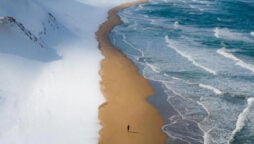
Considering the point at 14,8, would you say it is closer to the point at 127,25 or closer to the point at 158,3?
the point at 127,25

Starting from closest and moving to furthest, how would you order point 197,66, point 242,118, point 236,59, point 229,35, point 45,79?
point 242,118, point 45,79, point 197,66, point 236,59, point 229,35

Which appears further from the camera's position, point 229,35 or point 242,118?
point 229,35

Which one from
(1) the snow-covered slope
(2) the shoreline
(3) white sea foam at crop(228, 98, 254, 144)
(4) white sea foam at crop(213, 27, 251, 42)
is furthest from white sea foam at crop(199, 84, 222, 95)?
(4) white sea foam at crop(213, 27, 251, 42)

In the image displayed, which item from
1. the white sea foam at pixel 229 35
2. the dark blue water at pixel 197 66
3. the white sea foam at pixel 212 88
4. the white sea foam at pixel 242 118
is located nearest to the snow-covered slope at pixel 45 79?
the dark blue water at pixel 197 66

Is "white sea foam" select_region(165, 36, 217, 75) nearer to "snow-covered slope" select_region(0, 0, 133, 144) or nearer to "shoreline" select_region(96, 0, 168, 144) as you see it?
"shoreline" select_region(96, 0, 168, 144)

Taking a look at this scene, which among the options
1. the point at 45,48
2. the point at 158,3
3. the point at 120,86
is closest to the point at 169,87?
the point at 120,86

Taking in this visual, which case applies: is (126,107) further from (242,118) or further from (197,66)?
(197,66)

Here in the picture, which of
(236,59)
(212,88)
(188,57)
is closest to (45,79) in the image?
(212,88)

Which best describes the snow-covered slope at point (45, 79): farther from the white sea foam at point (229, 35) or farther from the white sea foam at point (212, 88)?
the white sea foam at point (229, 35)
